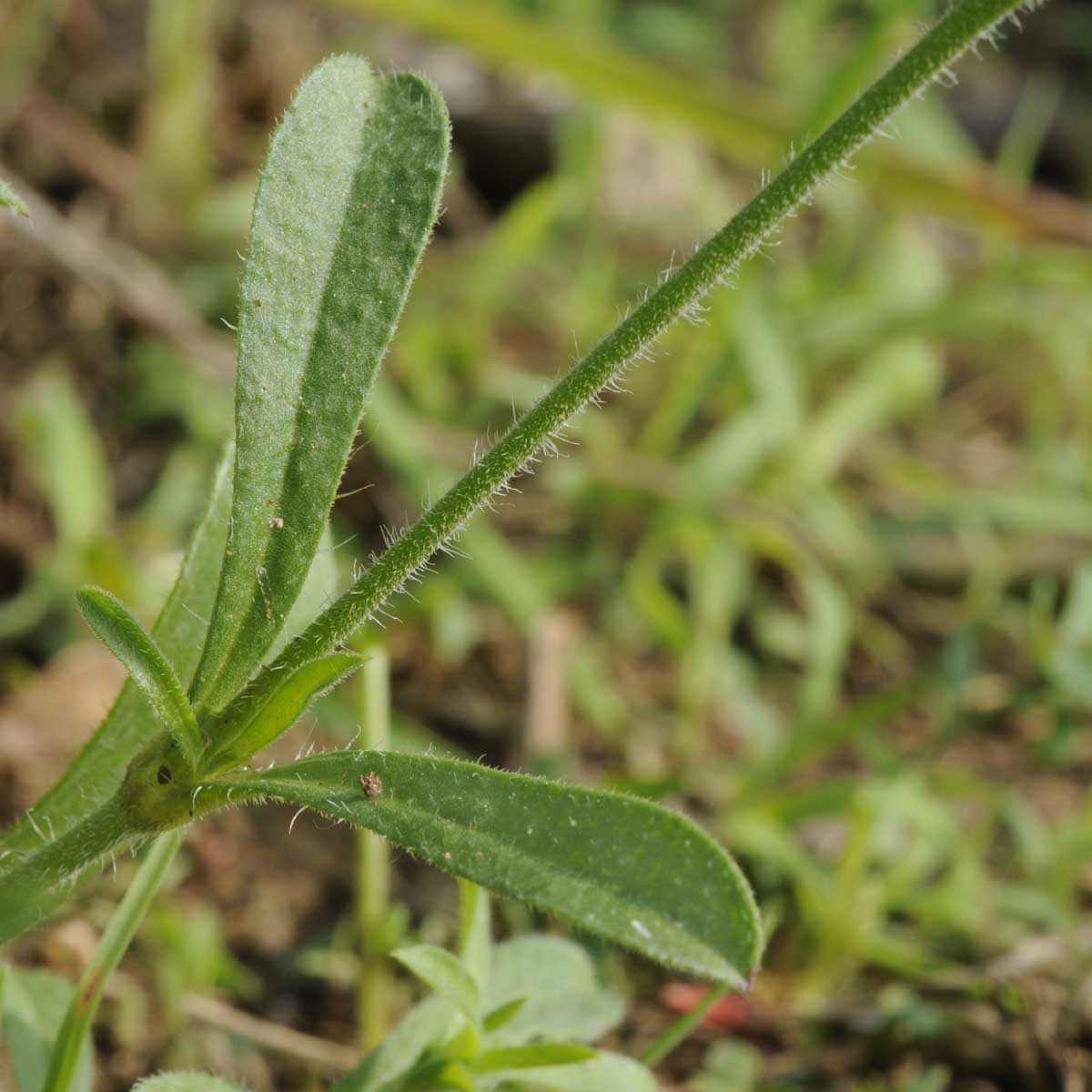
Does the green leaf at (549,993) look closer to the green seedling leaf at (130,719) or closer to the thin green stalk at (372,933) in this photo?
the thin green stalk at (372,933)


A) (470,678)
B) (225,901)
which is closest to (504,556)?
(470,678)

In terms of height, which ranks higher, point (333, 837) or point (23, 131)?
point (23, 131)

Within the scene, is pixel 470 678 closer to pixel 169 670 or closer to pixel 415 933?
pixel 415 933

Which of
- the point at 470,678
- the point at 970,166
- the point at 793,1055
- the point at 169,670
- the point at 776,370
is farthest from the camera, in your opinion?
the point at 970,166

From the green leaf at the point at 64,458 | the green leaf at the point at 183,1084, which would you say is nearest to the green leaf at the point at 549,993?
the green leaf at the point at 183,1084

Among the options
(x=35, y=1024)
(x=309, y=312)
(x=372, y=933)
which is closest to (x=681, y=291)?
(x=309, y=312)

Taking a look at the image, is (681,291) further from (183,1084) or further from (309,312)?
(183,1084)
